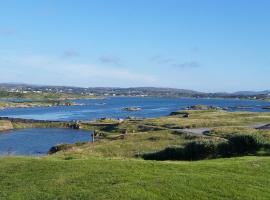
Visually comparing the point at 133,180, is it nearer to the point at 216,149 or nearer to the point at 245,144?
the point at 216,149

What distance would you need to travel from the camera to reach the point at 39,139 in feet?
304

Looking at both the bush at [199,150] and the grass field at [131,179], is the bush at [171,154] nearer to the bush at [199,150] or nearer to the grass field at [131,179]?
the bush at [199,150]

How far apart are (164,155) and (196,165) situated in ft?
29.0

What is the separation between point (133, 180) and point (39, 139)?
75.0 metres

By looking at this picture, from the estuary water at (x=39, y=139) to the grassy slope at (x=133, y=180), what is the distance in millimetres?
48768

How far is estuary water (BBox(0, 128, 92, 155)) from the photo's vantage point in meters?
76.0

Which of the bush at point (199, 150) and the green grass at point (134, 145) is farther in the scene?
the green grass at point (134, 145)

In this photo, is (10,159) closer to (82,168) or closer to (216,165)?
(82,168)

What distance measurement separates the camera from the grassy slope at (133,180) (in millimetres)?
18047

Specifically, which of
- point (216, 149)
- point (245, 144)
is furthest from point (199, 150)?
point (245, 144)

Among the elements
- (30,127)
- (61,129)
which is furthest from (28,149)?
(30,127)

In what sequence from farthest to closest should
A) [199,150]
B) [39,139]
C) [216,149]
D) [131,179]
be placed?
[39,139], [216,149], [199,150], [131,179]

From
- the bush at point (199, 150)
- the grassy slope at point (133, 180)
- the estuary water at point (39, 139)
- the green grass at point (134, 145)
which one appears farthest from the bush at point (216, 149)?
the estuary water at point (39, 139)

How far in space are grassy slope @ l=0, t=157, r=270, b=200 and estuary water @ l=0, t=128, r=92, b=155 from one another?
4877cm
